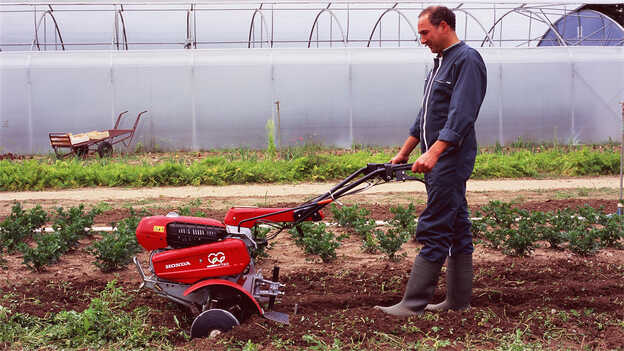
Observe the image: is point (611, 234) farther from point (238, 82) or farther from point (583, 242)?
point (238, 82)

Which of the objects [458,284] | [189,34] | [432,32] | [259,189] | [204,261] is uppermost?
[189,34]

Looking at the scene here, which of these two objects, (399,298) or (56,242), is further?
(56,242)

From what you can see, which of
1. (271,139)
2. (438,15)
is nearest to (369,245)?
(438,15)

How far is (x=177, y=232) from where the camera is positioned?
3.57 meters

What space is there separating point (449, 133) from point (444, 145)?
75 mm

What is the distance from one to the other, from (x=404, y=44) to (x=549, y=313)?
49.3 ft

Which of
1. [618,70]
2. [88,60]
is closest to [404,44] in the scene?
[618,70]

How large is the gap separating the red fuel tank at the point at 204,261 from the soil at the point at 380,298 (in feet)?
1.12

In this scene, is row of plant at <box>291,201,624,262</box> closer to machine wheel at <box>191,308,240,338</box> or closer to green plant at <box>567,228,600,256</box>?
green plant at <box>567,228,600,256</box>

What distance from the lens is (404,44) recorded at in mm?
18016

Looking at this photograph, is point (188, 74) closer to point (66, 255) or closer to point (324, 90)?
point (324, 90)

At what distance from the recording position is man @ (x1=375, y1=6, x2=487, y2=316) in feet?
11.4

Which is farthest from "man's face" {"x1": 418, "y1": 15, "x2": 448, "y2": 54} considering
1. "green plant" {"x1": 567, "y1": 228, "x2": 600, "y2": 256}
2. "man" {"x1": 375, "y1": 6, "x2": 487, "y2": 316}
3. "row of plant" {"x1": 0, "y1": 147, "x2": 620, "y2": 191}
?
"row of plant" {"x1": 0, "y1": 147, "x2": 620, "y2": 191}

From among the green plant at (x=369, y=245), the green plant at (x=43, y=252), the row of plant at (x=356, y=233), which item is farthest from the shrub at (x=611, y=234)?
the green plant at (x=43, y=252)
